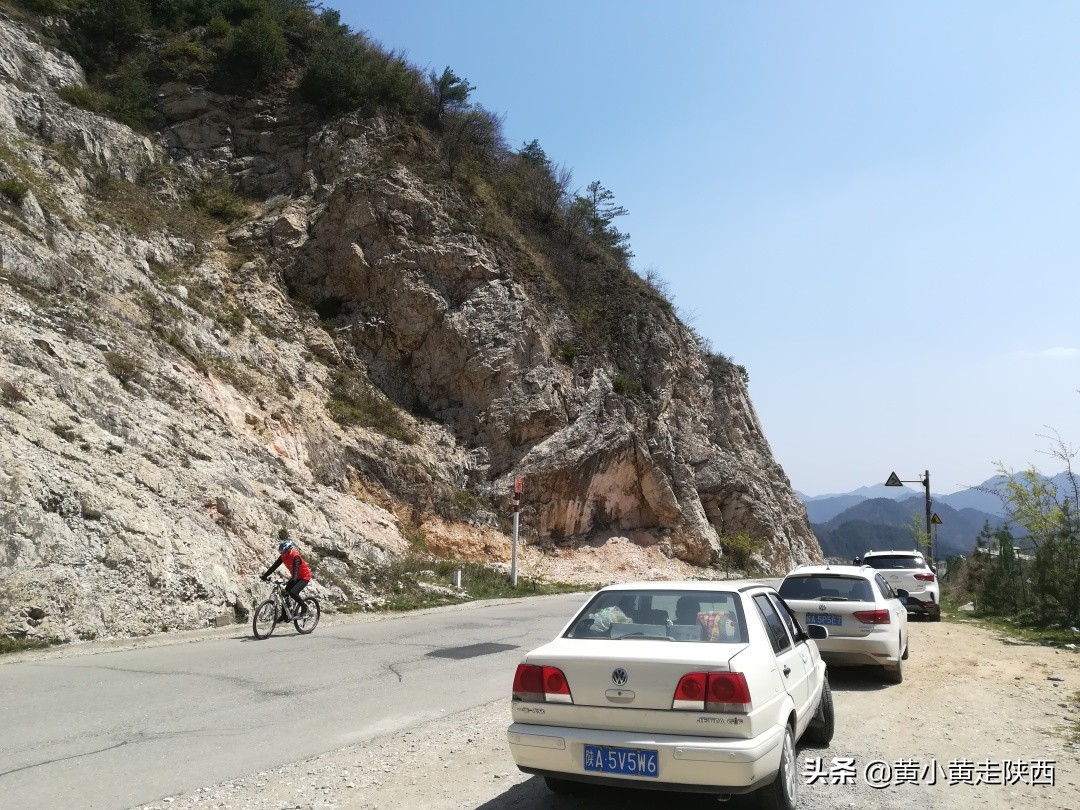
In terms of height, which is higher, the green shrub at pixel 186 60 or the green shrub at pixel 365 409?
the green shrub at pixel 186 60

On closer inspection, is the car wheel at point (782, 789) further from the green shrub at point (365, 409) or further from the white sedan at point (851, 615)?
the green shrub at point (365, 409)

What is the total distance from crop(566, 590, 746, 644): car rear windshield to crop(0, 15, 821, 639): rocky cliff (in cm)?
947

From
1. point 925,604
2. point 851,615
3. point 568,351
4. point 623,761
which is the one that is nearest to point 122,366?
point 851,615

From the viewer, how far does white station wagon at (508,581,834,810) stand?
4.32 metres

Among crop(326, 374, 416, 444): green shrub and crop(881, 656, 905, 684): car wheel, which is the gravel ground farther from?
crop(326, 374, 416, 444): green shrub

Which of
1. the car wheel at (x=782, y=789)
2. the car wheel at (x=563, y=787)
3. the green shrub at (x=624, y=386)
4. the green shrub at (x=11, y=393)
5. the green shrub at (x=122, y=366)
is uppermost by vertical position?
the green shrub at (x=624, y=386)

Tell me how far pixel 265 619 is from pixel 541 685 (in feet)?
30.5

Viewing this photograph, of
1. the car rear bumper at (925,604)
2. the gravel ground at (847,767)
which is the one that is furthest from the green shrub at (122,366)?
the car rear bumper at (925,604)

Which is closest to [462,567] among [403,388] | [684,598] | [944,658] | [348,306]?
[403,388]

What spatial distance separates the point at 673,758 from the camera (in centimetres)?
430

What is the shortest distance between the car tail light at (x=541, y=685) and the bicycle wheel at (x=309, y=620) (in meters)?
9.38

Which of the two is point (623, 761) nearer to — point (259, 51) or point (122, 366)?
point (122, 366)

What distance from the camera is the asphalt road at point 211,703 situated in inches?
218

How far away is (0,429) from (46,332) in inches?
187
